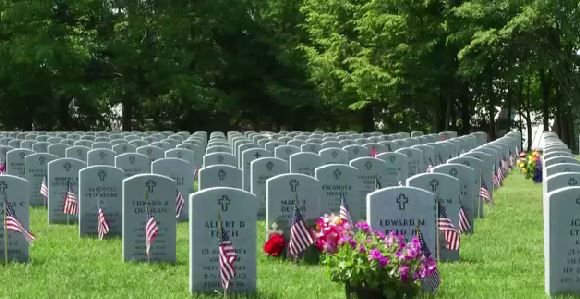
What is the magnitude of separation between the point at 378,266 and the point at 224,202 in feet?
6.09

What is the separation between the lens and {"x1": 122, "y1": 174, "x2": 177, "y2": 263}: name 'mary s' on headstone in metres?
12.0

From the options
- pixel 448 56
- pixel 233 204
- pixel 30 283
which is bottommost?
pixel 30 283

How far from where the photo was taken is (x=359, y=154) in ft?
71.6

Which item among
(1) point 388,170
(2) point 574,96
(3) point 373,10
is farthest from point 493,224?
(3) point 373,10

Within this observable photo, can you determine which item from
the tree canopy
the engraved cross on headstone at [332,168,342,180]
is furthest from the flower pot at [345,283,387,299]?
the tree canopy

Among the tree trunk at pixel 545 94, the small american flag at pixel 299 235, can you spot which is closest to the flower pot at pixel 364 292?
the small american flag at pixel 299 235

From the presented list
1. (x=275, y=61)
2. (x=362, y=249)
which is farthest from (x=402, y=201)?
(x=275, y=61)

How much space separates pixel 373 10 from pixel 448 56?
376cm

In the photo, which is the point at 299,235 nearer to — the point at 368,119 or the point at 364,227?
the point at 364,227

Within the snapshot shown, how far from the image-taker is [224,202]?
1029 cm

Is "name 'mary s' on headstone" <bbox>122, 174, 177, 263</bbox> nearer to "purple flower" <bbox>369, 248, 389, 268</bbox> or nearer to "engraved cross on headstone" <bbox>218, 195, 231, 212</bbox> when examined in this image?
"engraved cross on headstone" <bbox>218, 195, 231, 212</bbox>

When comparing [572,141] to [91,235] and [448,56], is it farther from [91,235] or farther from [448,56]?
[91,235]

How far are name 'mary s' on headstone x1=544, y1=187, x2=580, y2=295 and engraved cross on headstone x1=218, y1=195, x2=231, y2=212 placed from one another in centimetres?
304

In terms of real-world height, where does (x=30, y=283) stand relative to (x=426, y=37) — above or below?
below
